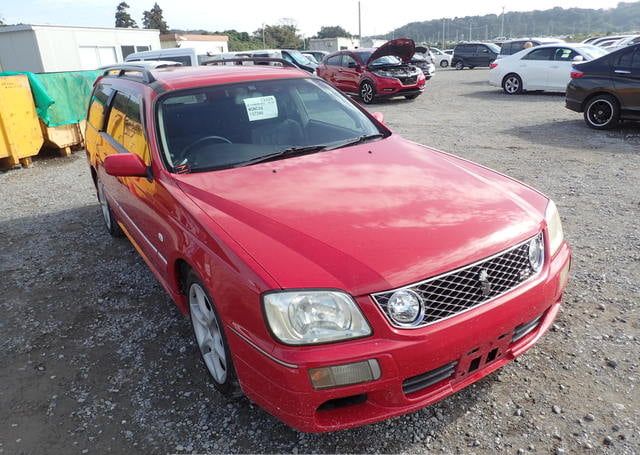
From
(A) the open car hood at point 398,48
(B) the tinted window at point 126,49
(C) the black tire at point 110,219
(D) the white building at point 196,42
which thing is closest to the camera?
(C) the black tire at point 110,219

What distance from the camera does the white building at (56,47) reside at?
850 inches

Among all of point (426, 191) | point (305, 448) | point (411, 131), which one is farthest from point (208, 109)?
point (411, 131)

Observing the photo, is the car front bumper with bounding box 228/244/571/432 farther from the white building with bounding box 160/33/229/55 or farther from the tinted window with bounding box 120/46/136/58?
the white building with bounding box 160/33/229/55

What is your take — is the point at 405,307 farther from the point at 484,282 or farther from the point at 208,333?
the point at 208,333

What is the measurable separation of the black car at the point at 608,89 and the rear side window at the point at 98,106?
27.3 ft

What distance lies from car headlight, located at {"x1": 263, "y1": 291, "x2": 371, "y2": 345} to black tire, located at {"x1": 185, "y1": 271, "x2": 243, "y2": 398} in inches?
17.9

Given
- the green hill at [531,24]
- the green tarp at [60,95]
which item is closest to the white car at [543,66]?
the green tarp at [60,95]

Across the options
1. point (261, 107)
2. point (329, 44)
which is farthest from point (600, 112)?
point (329, 44)

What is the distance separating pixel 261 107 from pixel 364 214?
1478mm

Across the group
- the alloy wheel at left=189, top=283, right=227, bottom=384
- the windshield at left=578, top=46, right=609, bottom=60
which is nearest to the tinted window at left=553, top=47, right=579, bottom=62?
the windshield at left=578, top=46, right=609, bottom=60

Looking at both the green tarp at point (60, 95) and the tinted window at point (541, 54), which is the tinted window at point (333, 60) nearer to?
the tinted window at point (541, 54)

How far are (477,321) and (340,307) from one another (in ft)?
2.01

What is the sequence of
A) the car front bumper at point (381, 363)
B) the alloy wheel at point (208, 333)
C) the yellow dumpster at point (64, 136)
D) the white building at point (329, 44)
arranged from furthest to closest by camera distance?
the white building at point (329, 44), the yellow dumpster at point (64, 136), the alloy wheel at point (208, 333), the car front bumper at point (381, 363)

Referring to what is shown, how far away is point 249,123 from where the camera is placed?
3293 millimetres
